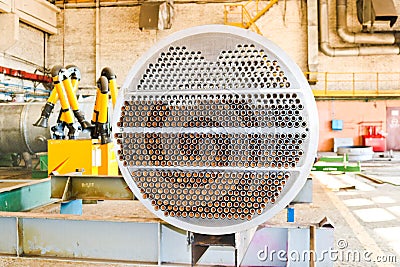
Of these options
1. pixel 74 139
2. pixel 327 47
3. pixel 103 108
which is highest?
pixel 327 47

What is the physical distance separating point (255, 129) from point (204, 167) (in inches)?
8.4

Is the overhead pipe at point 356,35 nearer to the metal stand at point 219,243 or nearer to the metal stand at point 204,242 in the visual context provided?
the metal stand at point 219,243

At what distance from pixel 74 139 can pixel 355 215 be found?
3400 mm

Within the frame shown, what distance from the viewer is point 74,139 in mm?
4535

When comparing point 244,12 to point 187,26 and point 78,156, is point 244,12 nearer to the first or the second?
point 187,26

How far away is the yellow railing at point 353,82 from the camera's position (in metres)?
11.0

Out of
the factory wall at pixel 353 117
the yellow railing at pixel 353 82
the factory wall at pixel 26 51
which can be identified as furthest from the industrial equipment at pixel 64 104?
the factory wall at pixel 353 117

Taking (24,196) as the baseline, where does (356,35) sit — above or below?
above

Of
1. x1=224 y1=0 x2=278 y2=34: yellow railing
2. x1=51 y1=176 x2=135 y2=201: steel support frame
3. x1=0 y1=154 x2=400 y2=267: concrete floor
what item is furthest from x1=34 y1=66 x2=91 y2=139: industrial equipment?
x1=224 y1=0 x2=278 y2=34: yellow railing

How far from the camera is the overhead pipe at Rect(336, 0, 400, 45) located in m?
10.7

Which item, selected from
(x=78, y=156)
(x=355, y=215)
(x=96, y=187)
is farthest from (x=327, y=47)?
(x=96, y=187)

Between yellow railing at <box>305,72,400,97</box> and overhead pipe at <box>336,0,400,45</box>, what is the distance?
0.88 metres

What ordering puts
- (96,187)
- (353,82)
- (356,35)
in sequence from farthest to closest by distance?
1. (353,82)
2. (356,35)
3. (96,187)

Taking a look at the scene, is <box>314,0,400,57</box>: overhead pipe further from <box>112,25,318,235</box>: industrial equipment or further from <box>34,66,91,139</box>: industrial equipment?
<box>112,25,318,235</box>: industrial equipment
